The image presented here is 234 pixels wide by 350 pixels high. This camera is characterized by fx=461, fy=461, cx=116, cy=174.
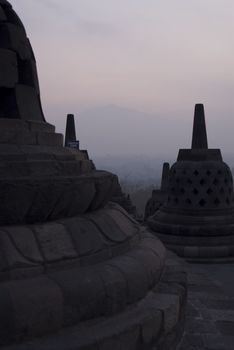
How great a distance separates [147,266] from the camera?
335 centimetres

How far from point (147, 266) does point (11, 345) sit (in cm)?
119

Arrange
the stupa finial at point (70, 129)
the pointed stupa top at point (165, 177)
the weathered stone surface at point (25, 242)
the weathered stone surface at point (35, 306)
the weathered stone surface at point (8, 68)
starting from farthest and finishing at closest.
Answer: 1. the stupa finial at point (70, 129)
2. the pointed stupa top at point (165, 177)
3. the weathered stone surface at point (8, 68)
4. the weathered stone surface at point (25, 242)
5. the weathered stone surface at point (35, 306)

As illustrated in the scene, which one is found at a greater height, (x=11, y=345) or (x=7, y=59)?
(x=7, y=59)

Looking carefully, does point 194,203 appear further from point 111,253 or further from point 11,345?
point 11,345

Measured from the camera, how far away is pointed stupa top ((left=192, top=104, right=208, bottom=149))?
828 centimetres

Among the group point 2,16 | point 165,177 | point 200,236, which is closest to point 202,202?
point 200,236

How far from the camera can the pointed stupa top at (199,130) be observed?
27.2ft

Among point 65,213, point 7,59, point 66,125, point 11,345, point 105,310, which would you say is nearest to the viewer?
point 11,345

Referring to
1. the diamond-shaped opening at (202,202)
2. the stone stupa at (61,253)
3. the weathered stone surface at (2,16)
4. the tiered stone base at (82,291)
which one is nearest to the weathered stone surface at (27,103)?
the stone stupa at (61,253)

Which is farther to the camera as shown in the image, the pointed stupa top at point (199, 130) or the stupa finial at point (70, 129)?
the stupa finial at point (70, 129)

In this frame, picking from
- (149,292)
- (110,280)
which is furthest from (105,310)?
(149,292)

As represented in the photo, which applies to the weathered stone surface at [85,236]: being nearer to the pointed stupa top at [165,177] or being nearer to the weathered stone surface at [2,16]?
the weathered stone surface at [2,16]

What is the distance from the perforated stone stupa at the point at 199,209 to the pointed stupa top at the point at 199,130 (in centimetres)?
2

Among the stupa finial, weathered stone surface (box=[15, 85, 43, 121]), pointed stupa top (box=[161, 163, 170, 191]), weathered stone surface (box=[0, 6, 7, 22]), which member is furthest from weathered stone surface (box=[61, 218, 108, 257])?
the stupa finial
